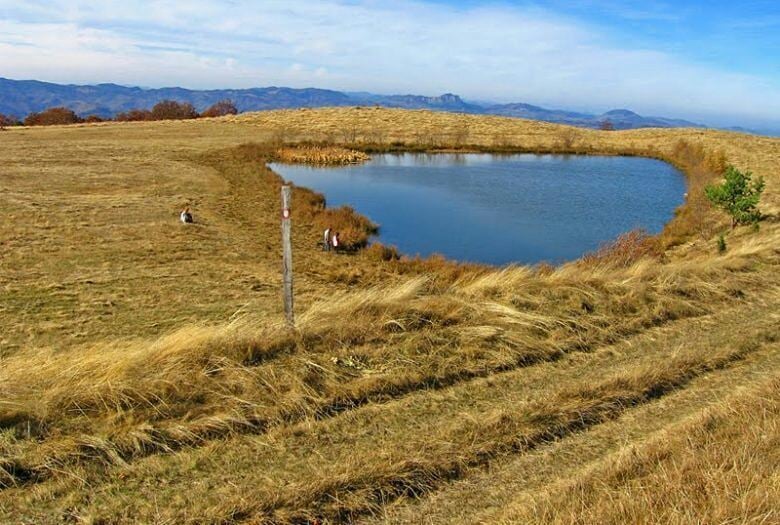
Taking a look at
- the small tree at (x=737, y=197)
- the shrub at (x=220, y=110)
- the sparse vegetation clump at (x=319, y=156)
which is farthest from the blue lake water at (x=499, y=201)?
the shrub at (x=220, y=110)

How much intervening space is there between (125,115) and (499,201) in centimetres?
8991

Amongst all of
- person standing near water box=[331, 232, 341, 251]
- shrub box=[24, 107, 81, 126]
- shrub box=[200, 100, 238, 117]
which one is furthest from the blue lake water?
shrub box=[200, 100, 238, 117]

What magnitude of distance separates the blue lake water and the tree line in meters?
59.3

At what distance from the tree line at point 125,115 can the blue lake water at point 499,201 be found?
2335 inches

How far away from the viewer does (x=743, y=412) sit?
5656mm

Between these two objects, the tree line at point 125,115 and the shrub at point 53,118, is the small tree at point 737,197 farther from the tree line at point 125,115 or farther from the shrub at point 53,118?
the shrub at point 53,118

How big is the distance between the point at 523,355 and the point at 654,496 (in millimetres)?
3097

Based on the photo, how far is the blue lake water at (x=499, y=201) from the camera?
24.3 meters

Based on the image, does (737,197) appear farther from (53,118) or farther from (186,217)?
(53,118)

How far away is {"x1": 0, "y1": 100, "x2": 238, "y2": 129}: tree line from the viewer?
282ft

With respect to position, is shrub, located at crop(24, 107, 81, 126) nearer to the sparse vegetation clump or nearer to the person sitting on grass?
the sparse vegetation clump

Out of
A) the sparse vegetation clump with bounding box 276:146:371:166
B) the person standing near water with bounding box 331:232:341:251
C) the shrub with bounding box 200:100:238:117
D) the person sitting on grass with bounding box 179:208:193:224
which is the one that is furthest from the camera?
the shrub with bounding box 200:100:238:117

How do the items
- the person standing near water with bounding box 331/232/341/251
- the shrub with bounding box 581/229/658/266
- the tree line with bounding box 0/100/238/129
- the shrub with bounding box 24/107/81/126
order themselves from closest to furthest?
the shrub with bounding box 581/229/658/266 < the person standing near water with bounding box 331/232/341/251 < the tree line with bounding box 0/100/238/129 < the shrub with bounding box 24/107/81/126

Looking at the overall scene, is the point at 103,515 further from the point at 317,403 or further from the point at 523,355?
the point at 523,355
